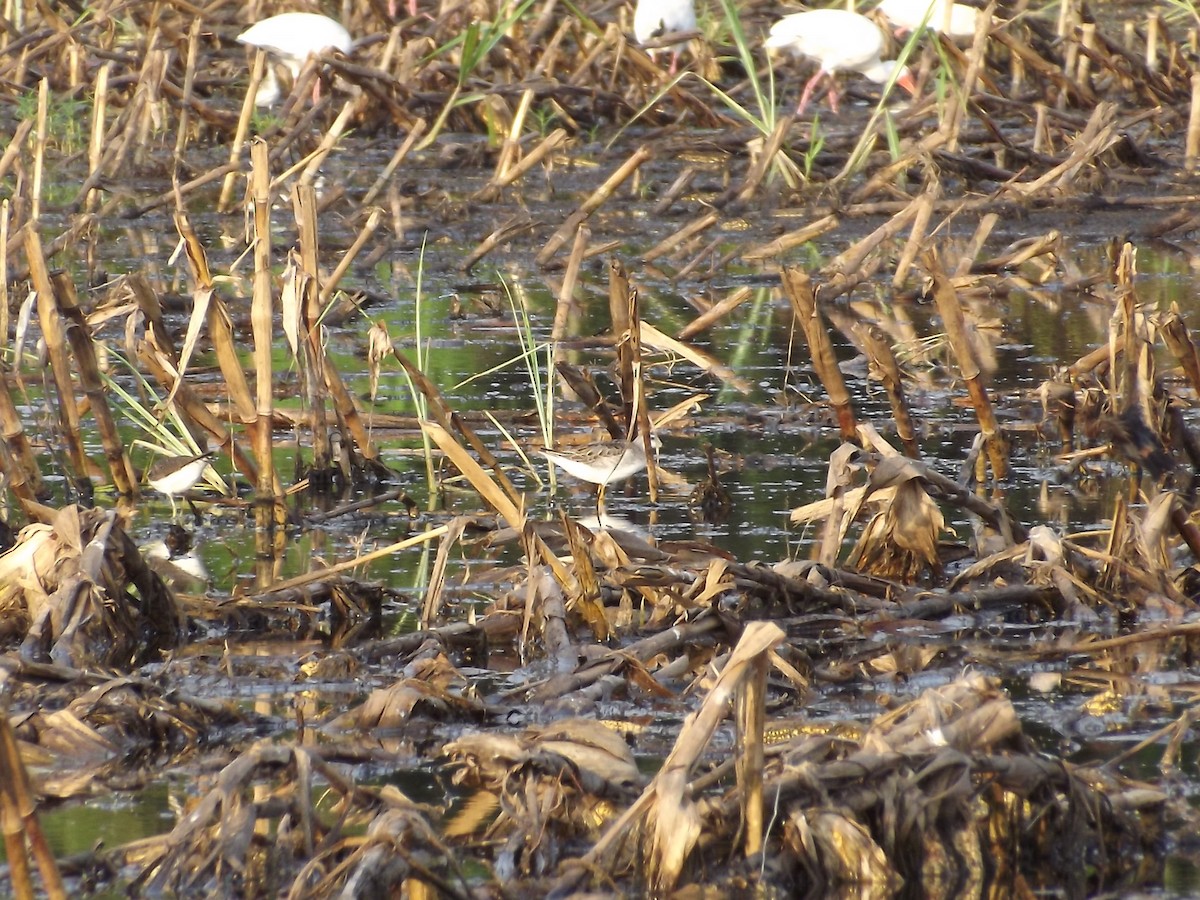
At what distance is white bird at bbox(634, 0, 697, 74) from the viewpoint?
1296 centimetres

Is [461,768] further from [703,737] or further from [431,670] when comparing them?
[703,737]

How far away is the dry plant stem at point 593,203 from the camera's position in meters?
6.92

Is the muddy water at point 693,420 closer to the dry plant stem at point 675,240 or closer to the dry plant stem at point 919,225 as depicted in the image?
the dry plant stem at point 675,240

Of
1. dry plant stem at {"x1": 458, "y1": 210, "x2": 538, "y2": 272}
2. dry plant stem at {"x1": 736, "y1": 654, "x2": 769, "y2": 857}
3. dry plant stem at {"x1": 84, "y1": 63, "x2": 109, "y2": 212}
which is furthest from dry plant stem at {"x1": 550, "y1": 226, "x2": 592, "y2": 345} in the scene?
dry plant stem at {"x1": 84, "y1": 63, "x2": 109, "y2": 212}

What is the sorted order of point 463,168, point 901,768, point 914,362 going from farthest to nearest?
point 463,168, point 914,362, point 901,768

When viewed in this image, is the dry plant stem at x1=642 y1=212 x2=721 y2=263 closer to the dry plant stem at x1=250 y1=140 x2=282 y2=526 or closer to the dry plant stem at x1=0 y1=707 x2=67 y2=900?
the dry plant stem at x1=250 y1=140 x2=282 y2=526

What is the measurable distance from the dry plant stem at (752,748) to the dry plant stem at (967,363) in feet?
9.13

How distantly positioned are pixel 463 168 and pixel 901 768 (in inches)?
346

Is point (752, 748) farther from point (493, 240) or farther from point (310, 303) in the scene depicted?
point (493, 240)

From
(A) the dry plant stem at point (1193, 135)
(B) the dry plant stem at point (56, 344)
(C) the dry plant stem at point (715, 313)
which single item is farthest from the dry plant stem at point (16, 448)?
(A) the dry plant stem at point (1193, 135)

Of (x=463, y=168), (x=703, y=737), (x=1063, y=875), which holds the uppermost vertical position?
(x=463, y=168)

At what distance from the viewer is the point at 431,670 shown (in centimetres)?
367

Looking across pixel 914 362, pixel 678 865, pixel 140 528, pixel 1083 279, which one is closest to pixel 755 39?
pixel 1083 279

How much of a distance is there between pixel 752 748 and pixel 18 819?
0.96m
